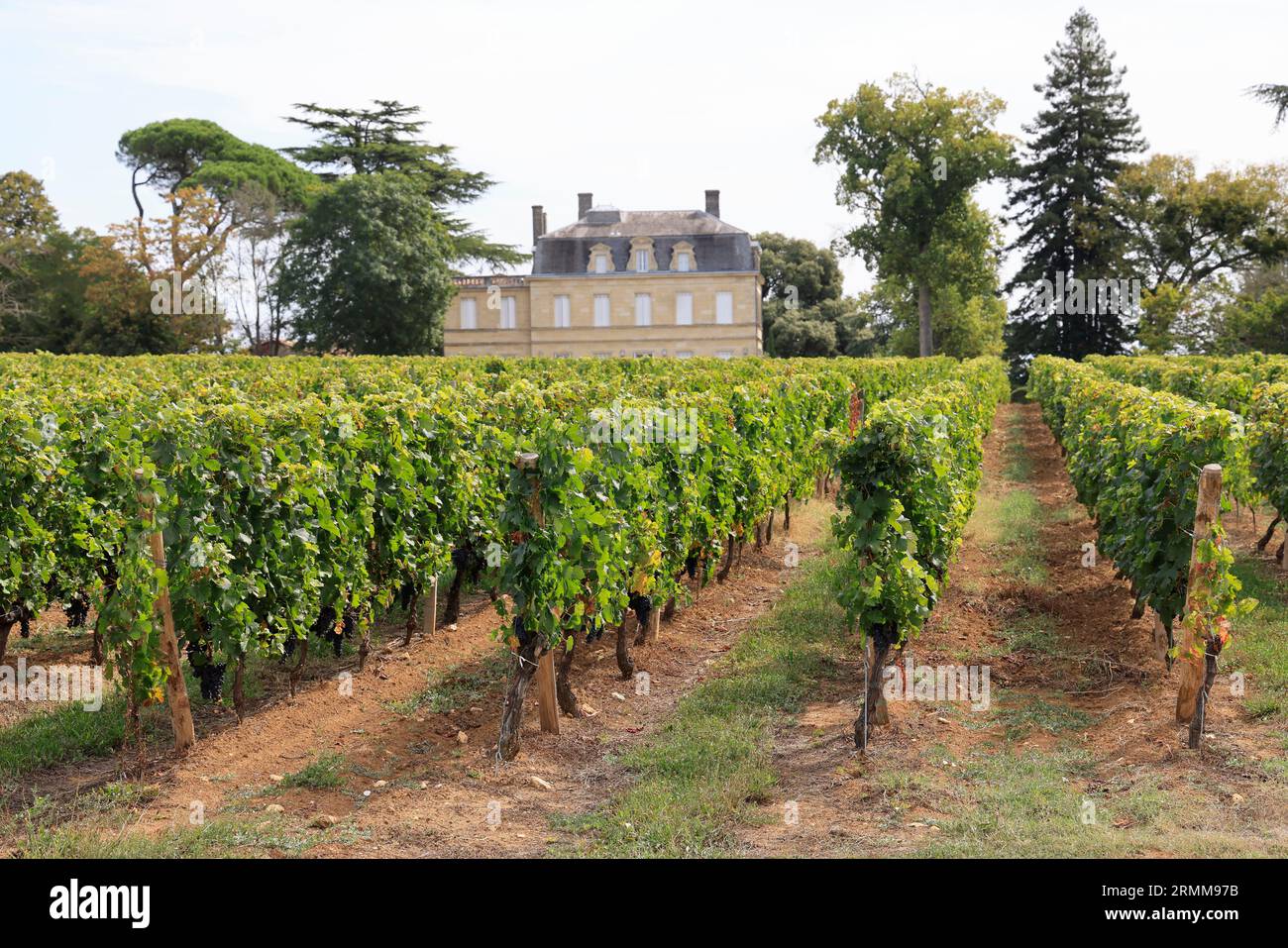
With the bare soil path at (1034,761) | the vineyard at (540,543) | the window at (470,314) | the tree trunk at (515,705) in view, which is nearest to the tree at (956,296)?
the window at (470,314)

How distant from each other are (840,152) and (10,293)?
3794 centimetres

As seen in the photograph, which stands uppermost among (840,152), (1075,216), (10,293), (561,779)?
(840,152)

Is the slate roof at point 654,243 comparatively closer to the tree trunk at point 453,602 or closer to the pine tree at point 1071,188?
the pine tree at point 1071,188

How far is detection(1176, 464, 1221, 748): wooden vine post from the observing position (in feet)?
21.2

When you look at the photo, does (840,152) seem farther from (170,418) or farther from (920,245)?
(170,418)

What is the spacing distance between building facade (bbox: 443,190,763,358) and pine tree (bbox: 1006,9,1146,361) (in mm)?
13362

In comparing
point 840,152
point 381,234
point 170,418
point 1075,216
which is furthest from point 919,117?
point 170,418

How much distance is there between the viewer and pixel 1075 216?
2057 inches

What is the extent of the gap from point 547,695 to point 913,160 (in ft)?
156

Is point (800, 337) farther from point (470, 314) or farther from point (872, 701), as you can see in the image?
point (872, 701)

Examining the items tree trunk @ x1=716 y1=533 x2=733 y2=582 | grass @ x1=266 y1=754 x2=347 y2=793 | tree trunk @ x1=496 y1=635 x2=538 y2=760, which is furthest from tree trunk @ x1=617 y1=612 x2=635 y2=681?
tree trunk @ x1=716 y1=533 x2=733 y2=582

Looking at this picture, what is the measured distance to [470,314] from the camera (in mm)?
56844

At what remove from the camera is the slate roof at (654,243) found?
182ft

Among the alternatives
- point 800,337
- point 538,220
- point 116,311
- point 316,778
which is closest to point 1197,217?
point 800,337
